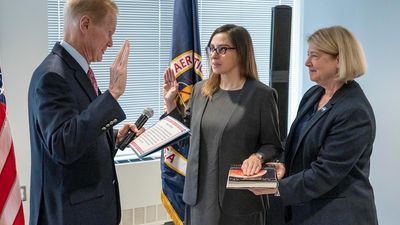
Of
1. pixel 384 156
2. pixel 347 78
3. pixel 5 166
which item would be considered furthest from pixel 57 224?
pixel 384 156

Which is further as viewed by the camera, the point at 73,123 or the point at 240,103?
the point at 240,103

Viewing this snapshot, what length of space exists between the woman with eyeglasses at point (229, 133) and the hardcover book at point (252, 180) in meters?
0.24

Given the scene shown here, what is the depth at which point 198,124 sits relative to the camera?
7.08 feet

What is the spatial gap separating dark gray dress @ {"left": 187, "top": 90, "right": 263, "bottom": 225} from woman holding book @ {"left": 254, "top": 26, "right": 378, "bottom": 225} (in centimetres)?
35

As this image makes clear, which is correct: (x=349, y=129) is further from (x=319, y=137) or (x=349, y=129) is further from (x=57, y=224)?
(x=57, y=224)

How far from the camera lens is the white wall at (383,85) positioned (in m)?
2.94

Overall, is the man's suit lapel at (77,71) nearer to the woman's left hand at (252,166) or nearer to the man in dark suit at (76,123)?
the man in dark suit at (76,123)

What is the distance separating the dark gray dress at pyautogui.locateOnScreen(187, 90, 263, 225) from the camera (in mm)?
2100

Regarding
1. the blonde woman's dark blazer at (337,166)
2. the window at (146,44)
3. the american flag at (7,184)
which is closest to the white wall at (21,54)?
the window at (146,44)

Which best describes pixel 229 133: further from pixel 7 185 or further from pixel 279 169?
pixel 7 185

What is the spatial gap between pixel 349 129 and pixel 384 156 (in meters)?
1.58

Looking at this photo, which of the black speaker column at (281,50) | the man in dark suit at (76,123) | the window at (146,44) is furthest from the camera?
the window at (146,44)

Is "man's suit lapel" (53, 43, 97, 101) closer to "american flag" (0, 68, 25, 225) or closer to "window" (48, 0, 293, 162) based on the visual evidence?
"american flag" (0, 68, 25, 225)

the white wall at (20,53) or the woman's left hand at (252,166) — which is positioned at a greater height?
the white wall at (20,53)
